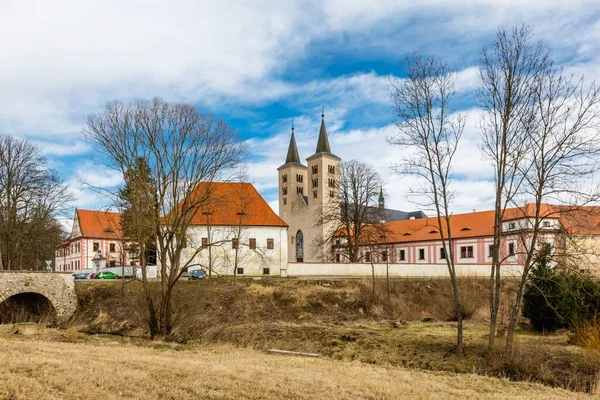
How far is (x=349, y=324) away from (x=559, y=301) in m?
9.86

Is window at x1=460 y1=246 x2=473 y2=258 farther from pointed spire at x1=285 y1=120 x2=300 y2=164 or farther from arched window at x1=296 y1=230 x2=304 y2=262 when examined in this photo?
pointed spire at x1=285 y1=120 x2=300 y2=164

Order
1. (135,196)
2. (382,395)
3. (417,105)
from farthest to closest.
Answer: (135,196)
(417,105)
(382,395)

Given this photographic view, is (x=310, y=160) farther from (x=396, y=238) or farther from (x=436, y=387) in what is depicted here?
(x=436, y=387)

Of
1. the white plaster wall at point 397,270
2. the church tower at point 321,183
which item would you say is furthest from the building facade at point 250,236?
the church tower at point 321,183

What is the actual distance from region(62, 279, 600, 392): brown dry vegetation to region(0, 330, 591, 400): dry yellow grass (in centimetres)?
226

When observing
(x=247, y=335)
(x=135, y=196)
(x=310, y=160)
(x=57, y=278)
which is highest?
(x=310, y=160)

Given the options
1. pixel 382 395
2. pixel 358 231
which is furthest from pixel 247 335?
pixel 358 231

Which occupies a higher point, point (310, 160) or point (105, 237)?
point (310, 160)

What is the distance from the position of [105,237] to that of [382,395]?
224 feet

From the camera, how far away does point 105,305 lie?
3225cm

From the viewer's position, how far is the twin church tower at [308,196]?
64375 millimetres

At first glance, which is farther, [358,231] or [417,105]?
[358,231]

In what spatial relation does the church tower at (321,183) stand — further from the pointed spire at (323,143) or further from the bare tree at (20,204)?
the bare tree at (20,204)

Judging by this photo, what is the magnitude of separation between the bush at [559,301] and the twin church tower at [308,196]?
4044 cm
